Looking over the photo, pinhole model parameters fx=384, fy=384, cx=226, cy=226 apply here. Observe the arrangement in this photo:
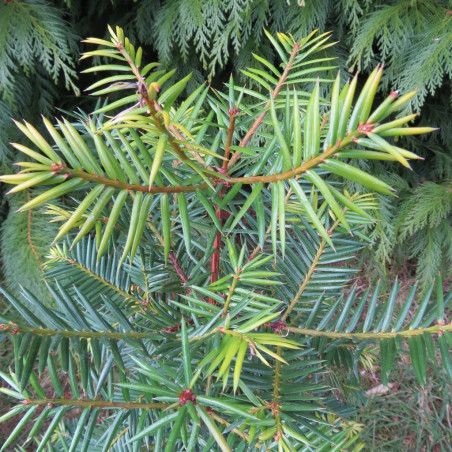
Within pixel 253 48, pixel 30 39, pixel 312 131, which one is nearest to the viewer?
pixel 312 131

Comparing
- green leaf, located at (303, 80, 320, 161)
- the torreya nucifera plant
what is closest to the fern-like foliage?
the torreya nucifera plant

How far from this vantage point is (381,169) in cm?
171

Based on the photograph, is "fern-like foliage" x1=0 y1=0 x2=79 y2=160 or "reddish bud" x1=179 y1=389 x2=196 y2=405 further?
"fern-like foliage" x1=0 y1=0 x2=79 y2=160

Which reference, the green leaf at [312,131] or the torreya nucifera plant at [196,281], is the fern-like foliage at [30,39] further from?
the green leaf at [312,131]

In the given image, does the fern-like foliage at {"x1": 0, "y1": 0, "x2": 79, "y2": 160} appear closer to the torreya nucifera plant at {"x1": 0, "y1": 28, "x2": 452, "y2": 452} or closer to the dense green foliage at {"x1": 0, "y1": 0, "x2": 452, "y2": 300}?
the dense green foliage at {"x1": 0, "y1": 0, "x2": 452, "y2": 300}

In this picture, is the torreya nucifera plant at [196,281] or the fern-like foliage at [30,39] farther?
the fern-like foliage at [30,39]

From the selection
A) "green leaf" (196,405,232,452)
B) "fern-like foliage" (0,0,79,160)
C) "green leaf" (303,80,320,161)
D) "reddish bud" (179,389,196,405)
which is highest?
"fern-like foliage" (0,0,79,160)

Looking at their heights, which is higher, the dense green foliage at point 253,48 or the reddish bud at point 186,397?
the dense green foliage at point 253,48

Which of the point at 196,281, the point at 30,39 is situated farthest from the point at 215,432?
the point at 30,39

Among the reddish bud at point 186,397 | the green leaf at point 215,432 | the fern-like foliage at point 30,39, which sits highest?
the fern-like foliage at point 30,39

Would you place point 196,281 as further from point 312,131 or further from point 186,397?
point 312,131

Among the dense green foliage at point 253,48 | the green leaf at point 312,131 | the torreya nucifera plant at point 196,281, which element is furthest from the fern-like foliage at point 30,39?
the green leaf at point 312,131

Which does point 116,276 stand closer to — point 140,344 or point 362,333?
point 140,344

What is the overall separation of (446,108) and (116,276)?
1770mm
